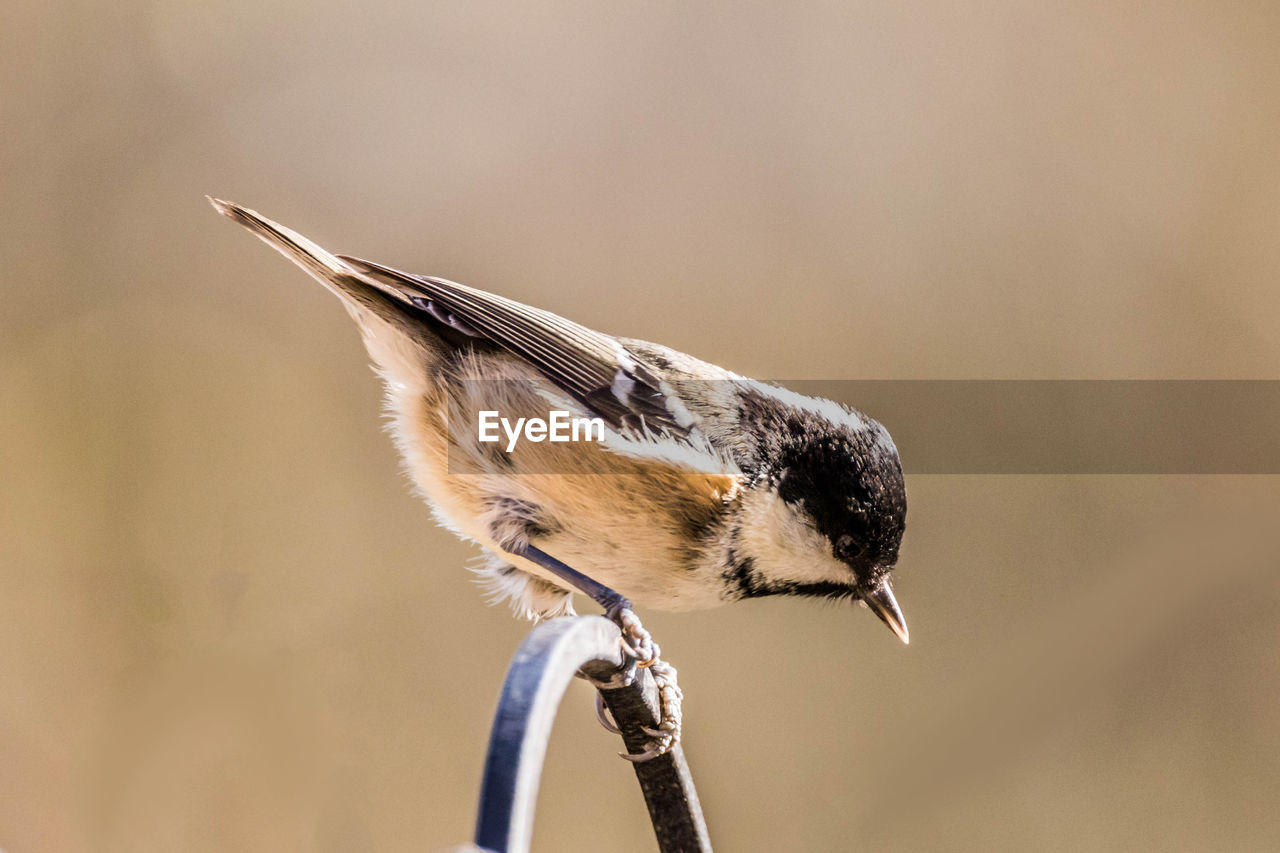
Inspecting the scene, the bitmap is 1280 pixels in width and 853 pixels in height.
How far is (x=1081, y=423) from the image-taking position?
2.02 metres

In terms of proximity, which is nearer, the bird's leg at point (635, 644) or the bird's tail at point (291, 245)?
the bird's leg at point (635, 644)

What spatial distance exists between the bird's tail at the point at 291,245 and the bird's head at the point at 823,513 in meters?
0.49

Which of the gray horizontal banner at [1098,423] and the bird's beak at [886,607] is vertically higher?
the gray horizontal banner at [1098,423]

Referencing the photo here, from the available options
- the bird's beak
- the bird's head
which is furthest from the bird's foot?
the bird's beak

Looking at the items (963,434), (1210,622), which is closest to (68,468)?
(963,434)

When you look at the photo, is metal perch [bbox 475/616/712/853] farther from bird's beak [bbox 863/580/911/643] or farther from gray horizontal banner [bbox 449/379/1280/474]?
gray horizontal banner [bbox 449/379/1280/474]

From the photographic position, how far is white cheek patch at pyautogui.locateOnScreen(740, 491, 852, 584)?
3.22 ft

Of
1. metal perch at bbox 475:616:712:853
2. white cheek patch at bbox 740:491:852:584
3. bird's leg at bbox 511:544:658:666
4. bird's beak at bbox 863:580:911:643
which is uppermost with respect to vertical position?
white cheek patch at bbox 740:491:852:584

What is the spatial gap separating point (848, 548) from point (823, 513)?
44 mm

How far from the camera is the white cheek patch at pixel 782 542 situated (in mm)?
982

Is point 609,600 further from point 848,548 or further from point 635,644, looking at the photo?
point 848,548

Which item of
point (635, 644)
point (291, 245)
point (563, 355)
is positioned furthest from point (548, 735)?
point (291, 245)

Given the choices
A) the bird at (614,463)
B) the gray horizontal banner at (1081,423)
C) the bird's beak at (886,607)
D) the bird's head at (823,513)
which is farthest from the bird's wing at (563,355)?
the gray horizontal banner at (1081,423)

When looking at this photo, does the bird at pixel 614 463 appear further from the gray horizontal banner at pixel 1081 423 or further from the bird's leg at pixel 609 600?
the gray horizontal banner at pixel 1081 423
